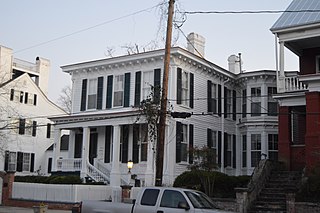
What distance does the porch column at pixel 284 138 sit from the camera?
25.2 m

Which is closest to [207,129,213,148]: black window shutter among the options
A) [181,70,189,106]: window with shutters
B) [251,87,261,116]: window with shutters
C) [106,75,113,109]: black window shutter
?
[181,70,189,106]: window with shutters

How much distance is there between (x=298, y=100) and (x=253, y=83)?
368 inches

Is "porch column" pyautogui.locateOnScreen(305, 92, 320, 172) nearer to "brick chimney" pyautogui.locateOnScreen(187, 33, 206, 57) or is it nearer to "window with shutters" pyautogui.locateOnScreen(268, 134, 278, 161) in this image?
"window with shutters" pyautogui.locateOnScreen(268, 134, 278, 161)

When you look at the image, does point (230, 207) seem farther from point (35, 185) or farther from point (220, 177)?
point (35, 185)

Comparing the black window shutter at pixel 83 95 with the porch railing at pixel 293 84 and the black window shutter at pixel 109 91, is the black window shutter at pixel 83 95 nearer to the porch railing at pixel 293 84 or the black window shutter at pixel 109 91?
the black window shutter at pixel 109 91

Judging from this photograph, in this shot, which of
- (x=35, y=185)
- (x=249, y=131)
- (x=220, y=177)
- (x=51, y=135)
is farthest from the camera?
(x=51, y=135)

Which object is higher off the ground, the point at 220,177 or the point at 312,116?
the point at 312,116

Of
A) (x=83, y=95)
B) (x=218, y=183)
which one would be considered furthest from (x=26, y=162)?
(x=218, y=183)

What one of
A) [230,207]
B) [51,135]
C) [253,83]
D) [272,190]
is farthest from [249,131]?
[51,135]

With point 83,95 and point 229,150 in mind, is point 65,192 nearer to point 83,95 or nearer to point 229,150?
point 83,95

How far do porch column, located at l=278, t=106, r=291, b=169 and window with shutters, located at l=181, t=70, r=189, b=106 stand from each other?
680 centimetres

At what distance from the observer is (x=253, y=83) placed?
3434 centimetres

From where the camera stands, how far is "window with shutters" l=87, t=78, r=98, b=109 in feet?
109

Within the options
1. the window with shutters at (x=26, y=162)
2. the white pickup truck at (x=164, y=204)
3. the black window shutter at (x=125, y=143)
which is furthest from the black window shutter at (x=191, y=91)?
the window with shutters at (x=26, y=162)
